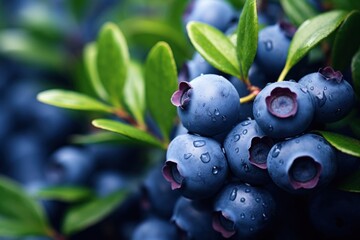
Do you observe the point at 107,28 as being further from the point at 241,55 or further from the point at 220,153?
the point at 220,153

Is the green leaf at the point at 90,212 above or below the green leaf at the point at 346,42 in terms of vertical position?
below

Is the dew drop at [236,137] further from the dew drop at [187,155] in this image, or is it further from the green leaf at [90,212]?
the green leaf at [90,212]

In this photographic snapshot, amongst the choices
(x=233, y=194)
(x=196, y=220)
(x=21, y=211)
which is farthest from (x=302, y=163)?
(x=21, y=211)

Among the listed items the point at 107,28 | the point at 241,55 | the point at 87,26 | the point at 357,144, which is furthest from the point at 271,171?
the point at 87,26

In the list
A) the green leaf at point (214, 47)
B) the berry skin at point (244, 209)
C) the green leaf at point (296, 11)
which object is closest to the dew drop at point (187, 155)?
the berry skin at point (244, 209)

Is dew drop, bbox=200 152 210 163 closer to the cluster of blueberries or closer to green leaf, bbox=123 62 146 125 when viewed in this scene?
the cluster of blueberries
